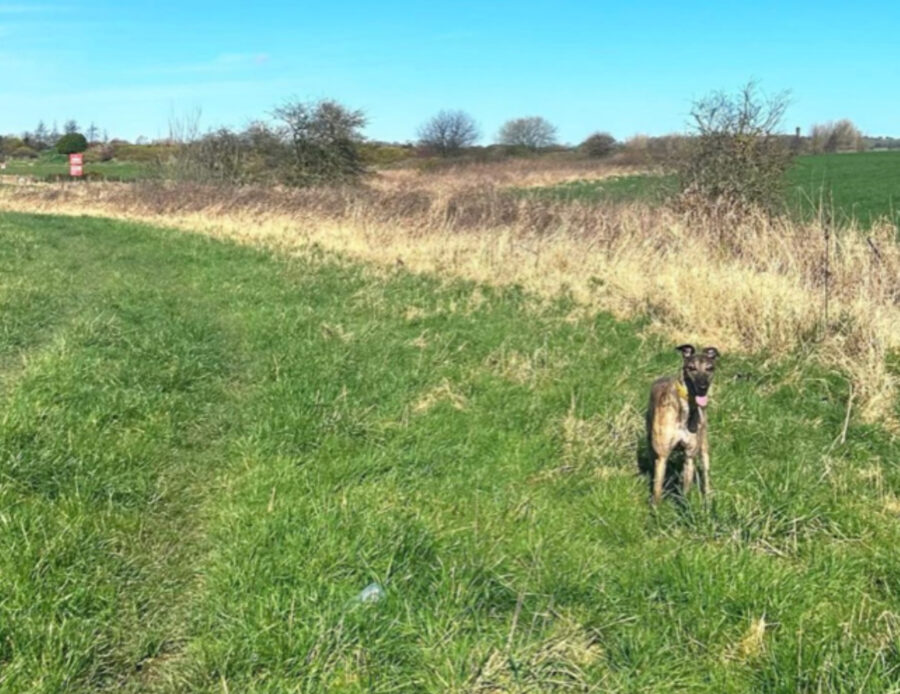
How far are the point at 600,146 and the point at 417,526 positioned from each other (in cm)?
6906

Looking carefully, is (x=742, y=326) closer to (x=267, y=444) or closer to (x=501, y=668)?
(x=267, y=444)

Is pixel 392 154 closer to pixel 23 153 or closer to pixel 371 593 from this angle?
pixel 23 153

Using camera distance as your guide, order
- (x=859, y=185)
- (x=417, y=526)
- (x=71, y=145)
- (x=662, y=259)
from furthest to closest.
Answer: (x=71, y=145) < (x=859, y=185) < (x=662, y=259) < (x=417, y=526)

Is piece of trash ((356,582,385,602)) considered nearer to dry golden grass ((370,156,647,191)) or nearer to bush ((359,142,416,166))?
dry golden grass ((370,156,647,191))

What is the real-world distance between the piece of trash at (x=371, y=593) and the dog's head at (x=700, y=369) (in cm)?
206

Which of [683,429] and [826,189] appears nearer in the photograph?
[683,429]

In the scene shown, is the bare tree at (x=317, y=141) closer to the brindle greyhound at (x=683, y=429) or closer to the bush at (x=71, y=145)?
the brindle greyhound at (x=683, y=429)

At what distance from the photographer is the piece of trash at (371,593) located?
119 inches

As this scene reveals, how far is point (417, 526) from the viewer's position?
3629mm

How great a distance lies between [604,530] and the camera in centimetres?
389

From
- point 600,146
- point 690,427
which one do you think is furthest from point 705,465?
point 600,146

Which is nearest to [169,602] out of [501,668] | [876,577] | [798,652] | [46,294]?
[501,668]

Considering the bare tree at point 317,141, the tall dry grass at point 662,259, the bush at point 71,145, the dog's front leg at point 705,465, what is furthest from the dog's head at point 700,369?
the bush at point 71,145

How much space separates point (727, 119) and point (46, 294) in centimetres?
1365
